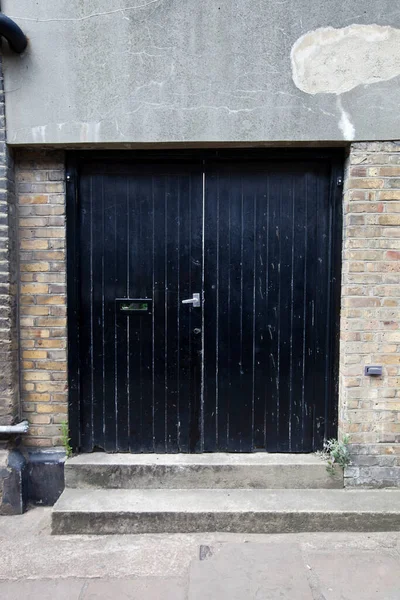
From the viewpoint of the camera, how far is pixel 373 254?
120 inches

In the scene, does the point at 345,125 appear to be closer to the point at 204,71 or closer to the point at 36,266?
the point at 204,71

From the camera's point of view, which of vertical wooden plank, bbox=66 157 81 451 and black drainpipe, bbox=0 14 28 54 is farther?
vertical wooden plank, bbox=66 157 81 451


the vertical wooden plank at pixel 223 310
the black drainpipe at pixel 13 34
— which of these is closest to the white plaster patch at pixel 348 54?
the vertical wooden plank at pixel 223 310

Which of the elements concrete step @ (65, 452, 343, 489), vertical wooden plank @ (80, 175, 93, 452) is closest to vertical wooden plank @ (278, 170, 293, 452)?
concrete step @ (65, 452, 343, 489)

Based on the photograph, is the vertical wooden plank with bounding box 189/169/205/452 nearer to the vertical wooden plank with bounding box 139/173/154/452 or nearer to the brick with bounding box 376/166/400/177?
the vertical wooden plank with bounding box 139/173/154/452

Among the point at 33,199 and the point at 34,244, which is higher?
the point at 33,199

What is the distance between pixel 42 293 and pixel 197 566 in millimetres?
2071

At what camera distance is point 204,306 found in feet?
10.7

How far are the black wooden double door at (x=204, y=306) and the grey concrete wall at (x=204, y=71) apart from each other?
0.99 feet

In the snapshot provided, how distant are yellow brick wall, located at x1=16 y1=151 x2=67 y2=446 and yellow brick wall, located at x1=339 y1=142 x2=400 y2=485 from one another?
206cm

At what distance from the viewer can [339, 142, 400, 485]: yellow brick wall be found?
9.91ft

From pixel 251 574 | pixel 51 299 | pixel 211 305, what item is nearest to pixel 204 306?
pixel 211 305

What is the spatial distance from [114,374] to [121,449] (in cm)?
58

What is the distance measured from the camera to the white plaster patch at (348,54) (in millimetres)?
2922
